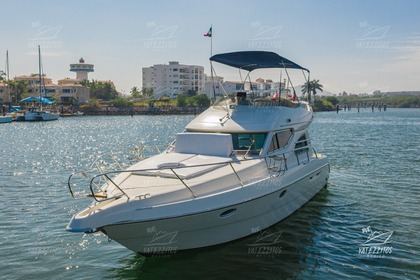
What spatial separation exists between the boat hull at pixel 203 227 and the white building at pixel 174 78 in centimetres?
12535

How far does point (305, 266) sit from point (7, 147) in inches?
1299

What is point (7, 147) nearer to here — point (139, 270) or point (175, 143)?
point (175, 143)

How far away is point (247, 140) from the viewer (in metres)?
11.9

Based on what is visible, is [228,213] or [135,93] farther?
[135,93]

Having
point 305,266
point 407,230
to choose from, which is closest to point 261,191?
point 305,266

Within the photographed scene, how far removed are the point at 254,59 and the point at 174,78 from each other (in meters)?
122

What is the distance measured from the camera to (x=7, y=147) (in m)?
34.8

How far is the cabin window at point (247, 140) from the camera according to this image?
11891 millimetres

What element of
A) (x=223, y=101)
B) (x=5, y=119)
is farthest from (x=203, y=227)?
(x=5, y=119)

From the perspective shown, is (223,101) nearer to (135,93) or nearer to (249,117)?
(249,117)

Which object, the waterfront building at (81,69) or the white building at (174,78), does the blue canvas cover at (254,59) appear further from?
the waterfront building at (81,69)

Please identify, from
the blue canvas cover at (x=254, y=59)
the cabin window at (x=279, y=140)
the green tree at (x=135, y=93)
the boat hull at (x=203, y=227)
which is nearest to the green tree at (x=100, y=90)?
the green tree at (x=135, y=93)

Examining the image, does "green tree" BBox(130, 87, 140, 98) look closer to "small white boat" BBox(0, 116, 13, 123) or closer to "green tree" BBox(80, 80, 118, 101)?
"green tree" BBox(80, 80, 118, 101)

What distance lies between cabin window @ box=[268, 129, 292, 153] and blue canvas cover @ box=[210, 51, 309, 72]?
295 cm
